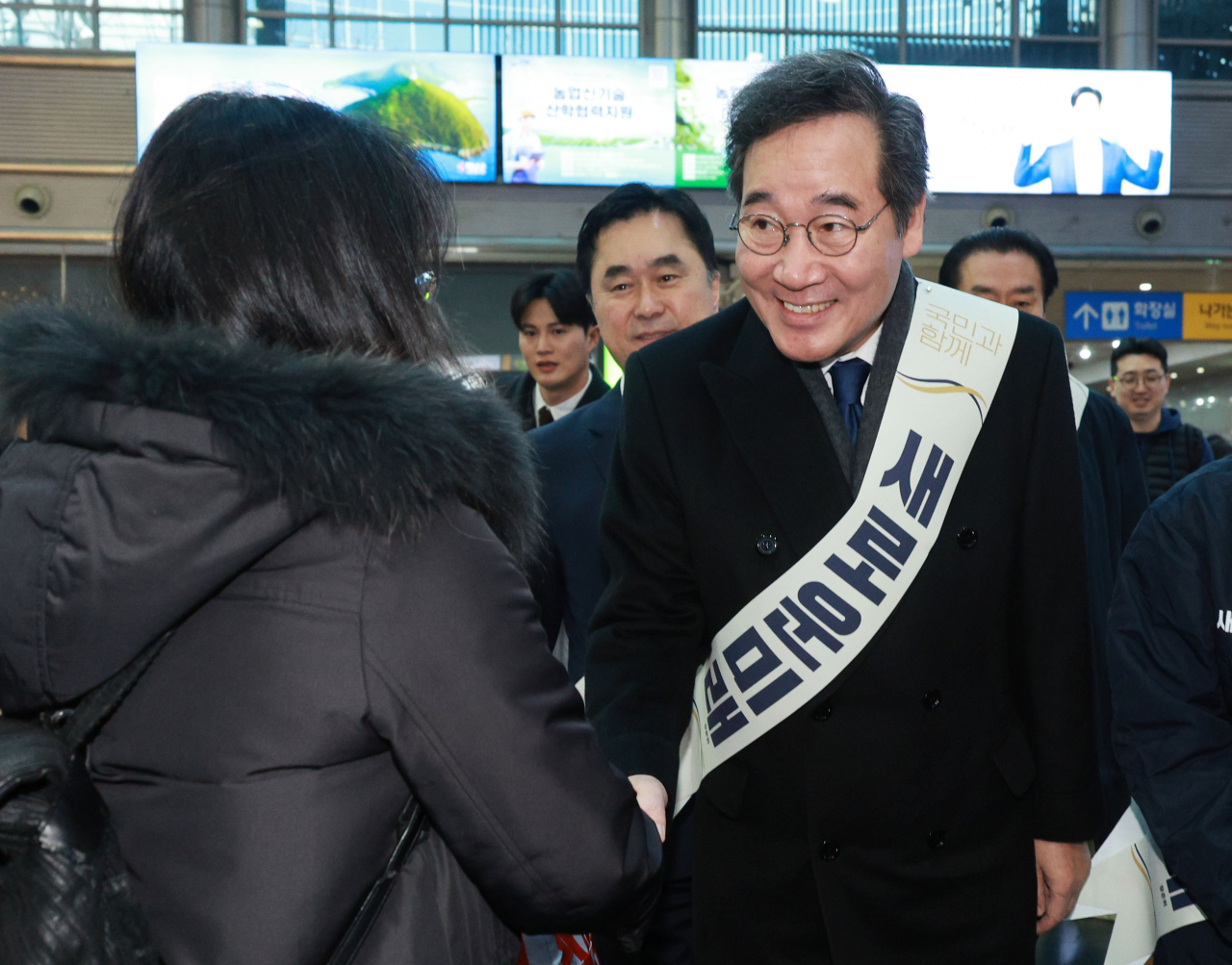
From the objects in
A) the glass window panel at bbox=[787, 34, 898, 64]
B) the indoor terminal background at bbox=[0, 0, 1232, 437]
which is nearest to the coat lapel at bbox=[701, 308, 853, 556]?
the indoor terminal background at bbox=[0, 0, 1232, 437]

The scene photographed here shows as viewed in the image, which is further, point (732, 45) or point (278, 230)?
point (732, 45)

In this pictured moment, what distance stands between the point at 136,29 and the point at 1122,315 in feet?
34.9

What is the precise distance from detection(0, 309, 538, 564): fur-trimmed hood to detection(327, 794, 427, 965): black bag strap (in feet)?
1.01

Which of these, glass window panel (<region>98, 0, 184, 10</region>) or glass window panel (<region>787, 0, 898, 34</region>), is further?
glass window panel (<region>787, 0, 898, 34</region>)

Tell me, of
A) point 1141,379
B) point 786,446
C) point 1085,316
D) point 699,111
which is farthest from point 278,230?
point 1085,316

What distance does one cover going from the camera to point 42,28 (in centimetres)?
1145

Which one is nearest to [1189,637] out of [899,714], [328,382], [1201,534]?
[1201,534]

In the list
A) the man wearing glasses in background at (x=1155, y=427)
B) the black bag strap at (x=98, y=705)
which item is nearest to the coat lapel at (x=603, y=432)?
the black bag strap at (x=98, y=705)

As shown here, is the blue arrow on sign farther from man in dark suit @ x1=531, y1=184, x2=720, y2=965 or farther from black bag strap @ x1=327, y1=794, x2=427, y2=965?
black bag strap @ x1=327, y1=794, x2=427, y2=965

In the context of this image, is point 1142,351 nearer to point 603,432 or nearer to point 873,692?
point 603,432

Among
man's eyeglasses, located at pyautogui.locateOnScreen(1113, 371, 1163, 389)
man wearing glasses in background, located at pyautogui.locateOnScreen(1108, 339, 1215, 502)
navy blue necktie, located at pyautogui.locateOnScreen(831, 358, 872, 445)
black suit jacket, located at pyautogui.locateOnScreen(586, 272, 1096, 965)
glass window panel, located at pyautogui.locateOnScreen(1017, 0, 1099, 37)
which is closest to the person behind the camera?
black suit jacket, located at pyautogui.locateOnScreen(586, 272, 1096, 965)

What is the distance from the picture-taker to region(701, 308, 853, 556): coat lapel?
1.77 meters

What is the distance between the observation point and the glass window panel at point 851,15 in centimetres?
1271

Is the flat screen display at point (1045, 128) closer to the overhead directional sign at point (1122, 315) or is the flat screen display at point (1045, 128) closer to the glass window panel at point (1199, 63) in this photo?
the overhead directional sign at point (1122, 315)
